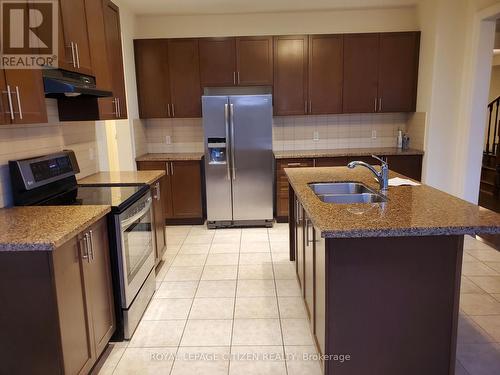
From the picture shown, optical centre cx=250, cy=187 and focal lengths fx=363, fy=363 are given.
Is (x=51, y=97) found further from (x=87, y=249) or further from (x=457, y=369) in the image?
(x=457, y=369)

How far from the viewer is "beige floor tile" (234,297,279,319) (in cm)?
261

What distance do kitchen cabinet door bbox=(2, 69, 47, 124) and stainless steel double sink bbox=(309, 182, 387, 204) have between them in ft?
5.71

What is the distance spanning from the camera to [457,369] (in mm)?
2020

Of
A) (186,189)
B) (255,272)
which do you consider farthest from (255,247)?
(186,189)

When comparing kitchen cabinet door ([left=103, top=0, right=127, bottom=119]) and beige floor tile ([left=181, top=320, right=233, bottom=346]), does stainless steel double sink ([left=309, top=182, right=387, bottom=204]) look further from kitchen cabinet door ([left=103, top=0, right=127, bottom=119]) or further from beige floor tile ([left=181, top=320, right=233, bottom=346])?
kitchen cabinet door ([left=103, top=0, right=127, bottom=119])

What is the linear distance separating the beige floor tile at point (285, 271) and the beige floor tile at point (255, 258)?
157 mm

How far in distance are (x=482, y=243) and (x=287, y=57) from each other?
10.0 feet

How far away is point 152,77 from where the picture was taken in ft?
15.1

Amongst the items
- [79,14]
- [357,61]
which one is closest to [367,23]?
[357,61]

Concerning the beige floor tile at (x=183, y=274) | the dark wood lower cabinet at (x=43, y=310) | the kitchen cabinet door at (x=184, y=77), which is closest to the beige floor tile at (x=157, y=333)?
the dark wood lower cabinet at (x=43, y=310)

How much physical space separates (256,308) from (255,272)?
63cm

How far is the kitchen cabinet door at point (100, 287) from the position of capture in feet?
6.43

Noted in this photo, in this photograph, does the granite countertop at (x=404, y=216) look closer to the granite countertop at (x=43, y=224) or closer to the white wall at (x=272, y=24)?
the granite countertop at (x=43, y=224)

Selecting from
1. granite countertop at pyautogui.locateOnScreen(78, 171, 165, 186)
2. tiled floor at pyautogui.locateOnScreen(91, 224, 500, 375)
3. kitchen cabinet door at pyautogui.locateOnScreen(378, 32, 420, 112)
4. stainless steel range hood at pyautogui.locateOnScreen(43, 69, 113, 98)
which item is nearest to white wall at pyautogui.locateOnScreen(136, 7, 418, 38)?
kitchen cabinet door at pyautogui.locateOnScreen(378, 32, 420, 112)
